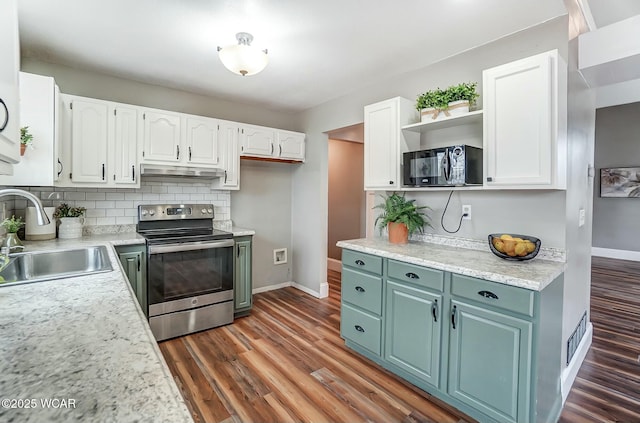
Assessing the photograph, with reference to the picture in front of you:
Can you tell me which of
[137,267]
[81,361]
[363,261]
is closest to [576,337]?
[363,261]

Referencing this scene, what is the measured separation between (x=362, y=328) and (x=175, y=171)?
223 cm

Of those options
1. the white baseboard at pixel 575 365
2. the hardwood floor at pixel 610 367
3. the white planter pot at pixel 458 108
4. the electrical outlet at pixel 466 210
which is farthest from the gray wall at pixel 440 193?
the hardwood floor at pixel 610 367

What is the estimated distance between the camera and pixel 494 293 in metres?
1.72

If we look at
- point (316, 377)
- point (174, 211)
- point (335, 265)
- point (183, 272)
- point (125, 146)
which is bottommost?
point (316, 377)

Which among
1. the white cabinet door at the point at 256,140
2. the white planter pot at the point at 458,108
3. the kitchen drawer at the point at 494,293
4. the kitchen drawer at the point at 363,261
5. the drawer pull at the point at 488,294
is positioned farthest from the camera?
the white cabinet door at the point at 256,140

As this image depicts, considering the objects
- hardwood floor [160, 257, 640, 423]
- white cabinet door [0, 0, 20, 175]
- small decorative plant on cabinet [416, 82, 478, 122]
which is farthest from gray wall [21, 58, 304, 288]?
white cabinet door [0, 0, 20, 175]

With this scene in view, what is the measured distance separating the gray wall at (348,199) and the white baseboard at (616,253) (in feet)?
16.2

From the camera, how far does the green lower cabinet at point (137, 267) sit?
264 cm

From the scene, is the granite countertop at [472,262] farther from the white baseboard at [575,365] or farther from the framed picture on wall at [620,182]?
the framed picture on wall at [620,182]

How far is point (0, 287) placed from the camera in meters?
1.26

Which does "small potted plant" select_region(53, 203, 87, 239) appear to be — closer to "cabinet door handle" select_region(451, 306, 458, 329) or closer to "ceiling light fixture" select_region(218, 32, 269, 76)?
"ceiling light fixture" select_region(218, 32, 269, 76)

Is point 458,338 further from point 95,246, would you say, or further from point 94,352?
point 95,246

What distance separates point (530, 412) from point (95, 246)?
287 centimetres

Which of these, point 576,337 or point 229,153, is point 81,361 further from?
point 576,337
